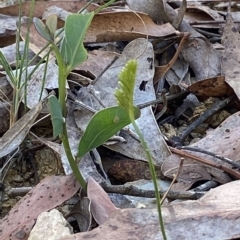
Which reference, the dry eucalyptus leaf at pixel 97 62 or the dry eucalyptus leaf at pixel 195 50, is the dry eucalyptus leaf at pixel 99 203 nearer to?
the dry eucalyptus leaf at pixel 97 62

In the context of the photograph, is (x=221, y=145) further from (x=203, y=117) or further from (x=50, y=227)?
(x=50, y=227)

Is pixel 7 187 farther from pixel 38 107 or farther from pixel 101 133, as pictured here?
pixel 101 133

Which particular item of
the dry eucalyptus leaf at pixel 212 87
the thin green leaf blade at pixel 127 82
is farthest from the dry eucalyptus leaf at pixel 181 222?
the dry eucalyptus leaf at pixel 212 87

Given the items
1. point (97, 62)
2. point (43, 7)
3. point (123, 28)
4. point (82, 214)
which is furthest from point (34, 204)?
point (43, 7)

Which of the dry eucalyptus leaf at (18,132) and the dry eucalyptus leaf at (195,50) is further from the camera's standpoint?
the dry eucalyptus leaf at (195,50)

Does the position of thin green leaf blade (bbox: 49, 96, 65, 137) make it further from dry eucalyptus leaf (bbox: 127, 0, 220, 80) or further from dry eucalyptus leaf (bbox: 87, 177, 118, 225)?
dry eucalyptus leaf (bbox: 127, 0, 220, 80)

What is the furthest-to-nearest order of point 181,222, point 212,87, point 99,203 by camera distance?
point 212,87 → point 99,203 → point 181,222
